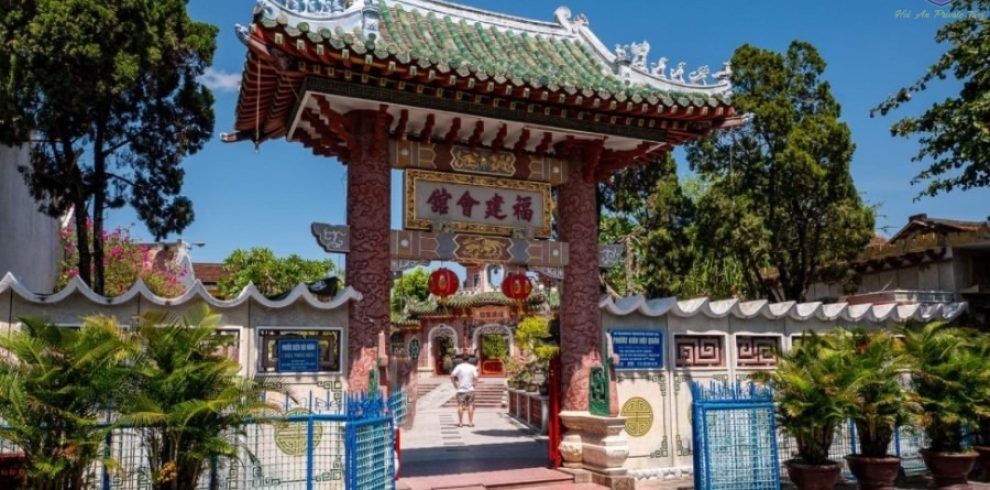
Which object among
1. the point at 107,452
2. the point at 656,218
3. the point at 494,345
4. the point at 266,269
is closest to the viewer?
the point at 107,452

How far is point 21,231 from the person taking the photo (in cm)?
1385

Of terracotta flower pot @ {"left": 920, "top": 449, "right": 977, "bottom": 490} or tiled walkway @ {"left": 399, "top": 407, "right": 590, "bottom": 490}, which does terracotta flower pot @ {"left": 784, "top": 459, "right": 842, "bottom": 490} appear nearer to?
terracotta flower pot @ {"left": 920, "top": 449, "right": 977, "bottom": 490}

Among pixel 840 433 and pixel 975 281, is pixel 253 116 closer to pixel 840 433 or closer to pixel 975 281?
pixel 840 433

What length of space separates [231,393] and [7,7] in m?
7.56

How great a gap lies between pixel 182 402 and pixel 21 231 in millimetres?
10344

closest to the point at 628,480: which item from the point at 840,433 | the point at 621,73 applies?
the point at 840,433

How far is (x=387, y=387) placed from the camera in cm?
812

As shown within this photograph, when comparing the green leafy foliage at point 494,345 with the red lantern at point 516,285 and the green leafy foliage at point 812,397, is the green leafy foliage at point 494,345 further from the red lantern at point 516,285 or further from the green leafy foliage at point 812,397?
the green leafy foliage at point 812,397

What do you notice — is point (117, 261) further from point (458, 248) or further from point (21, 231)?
point (458, 248)

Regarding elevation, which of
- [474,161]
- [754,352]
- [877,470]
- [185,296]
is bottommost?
[877,470]

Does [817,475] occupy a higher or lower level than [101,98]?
lower

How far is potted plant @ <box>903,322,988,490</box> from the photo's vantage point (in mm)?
8688

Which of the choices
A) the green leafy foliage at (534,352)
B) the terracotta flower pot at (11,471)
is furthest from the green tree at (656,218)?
the terracotta flower pot at (11,471)

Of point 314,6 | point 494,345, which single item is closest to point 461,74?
point 314,6
